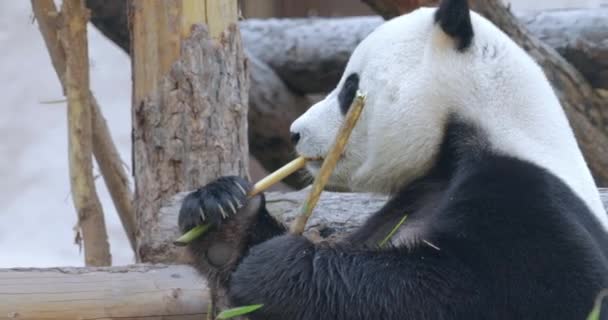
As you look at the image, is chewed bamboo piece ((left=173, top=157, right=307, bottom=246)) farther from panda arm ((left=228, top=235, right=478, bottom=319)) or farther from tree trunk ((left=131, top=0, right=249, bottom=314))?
tree trunk ((left=131, top=0, right=249, bottom=314))

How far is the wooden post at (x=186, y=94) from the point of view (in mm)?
3660

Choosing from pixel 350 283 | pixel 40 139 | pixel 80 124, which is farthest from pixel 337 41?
pixel 350 283

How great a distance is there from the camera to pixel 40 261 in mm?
7328

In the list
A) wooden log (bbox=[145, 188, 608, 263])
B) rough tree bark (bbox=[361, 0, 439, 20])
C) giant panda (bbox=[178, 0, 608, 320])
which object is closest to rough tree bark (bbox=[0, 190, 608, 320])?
wooden log (bbox=[145, 188, 608, 263])

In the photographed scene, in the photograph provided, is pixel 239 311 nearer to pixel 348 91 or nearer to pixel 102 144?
pixel 348 91

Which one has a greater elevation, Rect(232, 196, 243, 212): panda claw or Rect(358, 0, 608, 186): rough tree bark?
Rect(232, 196, 243, 212): panda claw

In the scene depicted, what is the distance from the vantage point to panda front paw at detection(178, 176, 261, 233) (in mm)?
2410

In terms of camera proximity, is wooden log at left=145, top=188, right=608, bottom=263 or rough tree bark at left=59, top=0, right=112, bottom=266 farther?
rough tree bark at left=59, top=0, right=112, bottom=266

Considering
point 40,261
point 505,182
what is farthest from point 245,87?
point 40,261

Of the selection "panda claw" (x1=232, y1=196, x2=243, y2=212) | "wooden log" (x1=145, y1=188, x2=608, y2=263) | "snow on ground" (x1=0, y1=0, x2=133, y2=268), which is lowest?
"snow on ground" (x1=0, y1=0, x2=133, y2=268)

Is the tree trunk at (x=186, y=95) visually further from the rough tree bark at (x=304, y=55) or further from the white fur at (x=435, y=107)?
the rough tree bark at (x=304, y=55)

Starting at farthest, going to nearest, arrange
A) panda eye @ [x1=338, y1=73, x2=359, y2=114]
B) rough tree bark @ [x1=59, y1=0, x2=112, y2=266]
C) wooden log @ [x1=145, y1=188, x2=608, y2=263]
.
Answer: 1. rough tree bark @ [x1=59, y1=0, x2=112, y2=266]
2. wooden log @ [x1=145, y1=188, x2=608, y2=263]
3. panda eye @ [x1=338, y1=73, x2=359, y2=114]

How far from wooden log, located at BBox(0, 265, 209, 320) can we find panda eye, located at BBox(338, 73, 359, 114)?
24.1 inches

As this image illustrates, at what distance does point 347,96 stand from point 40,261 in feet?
16.7
